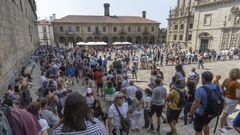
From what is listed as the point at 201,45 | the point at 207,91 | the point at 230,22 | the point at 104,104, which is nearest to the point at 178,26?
the point at 201,45

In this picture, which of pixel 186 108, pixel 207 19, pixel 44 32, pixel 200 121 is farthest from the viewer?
pixel 44 32

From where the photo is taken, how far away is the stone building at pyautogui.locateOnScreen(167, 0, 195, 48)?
39562mm

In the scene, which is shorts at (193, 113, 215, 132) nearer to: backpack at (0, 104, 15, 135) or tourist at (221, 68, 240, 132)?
tourist at (221, 68, 240, 132)

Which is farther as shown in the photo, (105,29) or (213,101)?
(105,29)

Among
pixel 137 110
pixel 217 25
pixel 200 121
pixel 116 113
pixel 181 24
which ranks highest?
pixel 181 24

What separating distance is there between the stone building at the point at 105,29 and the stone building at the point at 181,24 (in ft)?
30.5

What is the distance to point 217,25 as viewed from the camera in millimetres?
28188

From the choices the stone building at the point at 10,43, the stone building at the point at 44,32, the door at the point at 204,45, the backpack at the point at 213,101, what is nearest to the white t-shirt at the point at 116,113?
the backpack at the point at 213,101

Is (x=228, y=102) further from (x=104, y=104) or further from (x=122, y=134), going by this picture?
(x=104, y=104)

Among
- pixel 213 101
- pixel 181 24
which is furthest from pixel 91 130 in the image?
pixel 181 24

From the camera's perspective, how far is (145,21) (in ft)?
178

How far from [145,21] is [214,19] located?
1086 inches

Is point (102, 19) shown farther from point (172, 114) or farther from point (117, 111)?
point (117, 111)

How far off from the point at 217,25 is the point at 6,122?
33.1m
